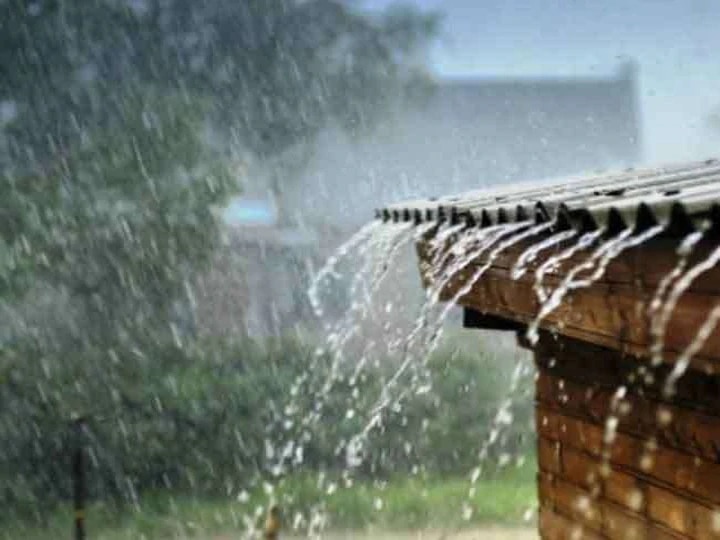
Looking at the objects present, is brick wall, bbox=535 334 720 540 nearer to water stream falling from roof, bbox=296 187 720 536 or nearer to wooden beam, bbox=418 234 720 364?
water stream falling from roof, bbox=296 187 720 536

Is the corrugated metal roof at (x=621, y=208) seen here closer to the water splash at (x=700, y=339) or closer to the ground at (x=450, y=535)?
the water splash at (x=700, y=339)

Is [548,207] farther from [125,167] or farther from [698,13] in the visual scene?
[698,13]

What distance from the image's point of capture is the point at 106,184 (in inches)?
866

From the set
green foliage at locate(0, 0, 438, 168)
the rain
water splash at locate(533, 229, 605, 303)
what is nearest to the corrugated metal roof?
water splash at locate(533, 229, 605, 303)

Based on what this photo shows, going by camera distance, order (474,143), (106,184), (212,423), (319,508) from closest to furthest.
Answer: (319,508) → (212,423) → (106,184) → (474,143)

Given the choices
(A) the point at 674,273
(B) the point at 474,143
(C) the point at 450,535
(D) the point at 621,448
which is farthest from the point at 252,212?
(A) the point at 674,273

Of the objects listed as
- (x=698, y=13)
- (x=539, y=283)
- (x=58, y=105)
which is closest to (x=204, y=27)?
(x=58, y=105)

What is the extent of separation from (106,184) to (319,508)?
7635 mm

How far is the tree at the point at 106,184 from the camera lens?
21000 millimetres

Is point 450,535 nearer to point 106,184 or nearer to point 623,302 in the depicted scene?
point 106,184

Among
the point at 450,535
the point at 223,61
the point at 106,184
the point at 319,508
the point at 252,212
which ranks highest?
the point at 223,61

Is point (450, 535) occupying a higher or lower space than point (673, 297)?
lower

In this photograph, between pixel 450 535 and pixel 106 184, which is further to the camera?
pixel 106 184

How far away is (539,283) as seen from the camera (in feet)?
10.9
